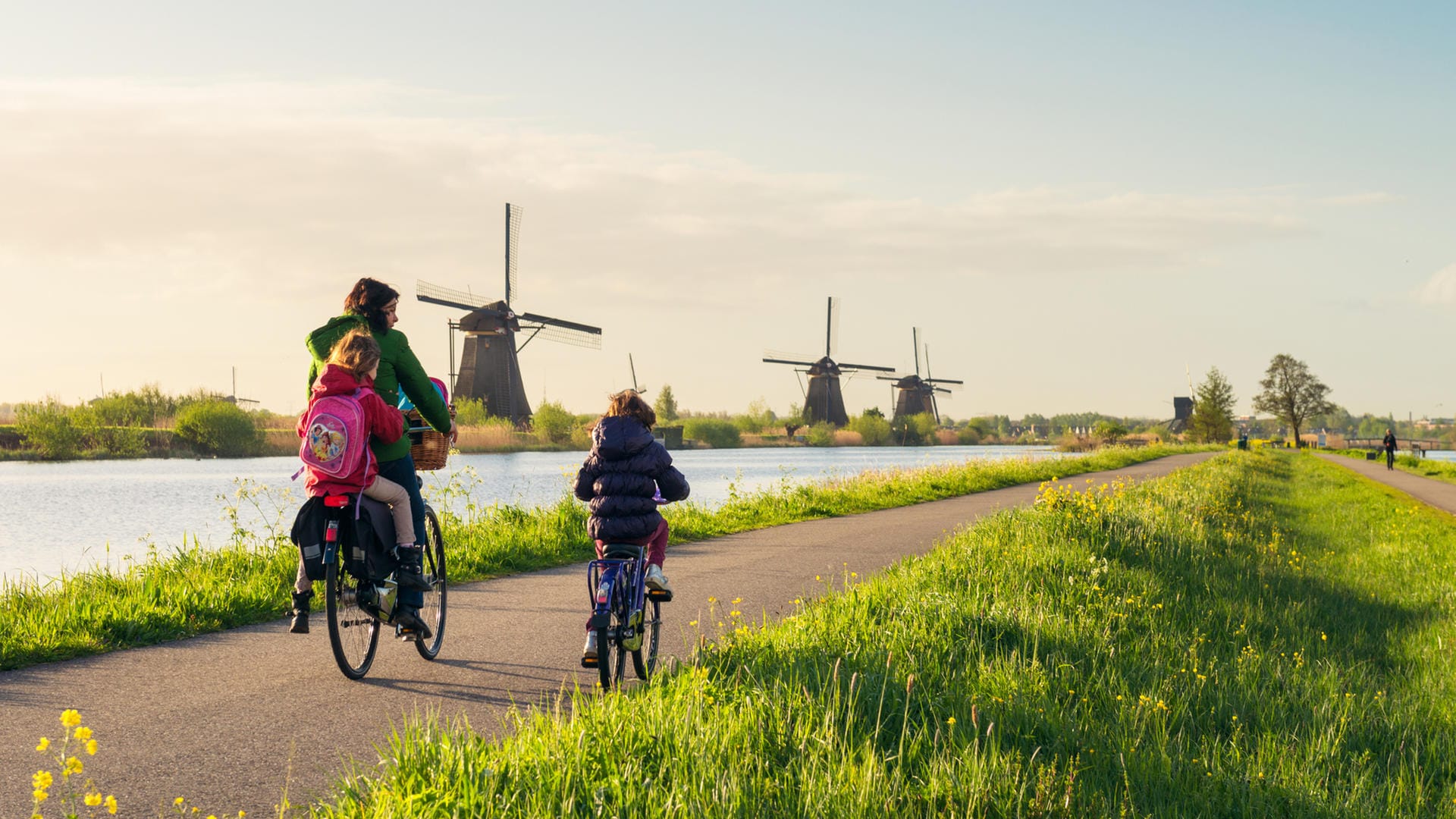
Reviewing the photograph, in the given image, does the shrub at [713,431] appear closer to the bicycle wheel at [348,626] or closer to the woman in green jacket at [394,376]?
the woman in green jacket at [394,376]

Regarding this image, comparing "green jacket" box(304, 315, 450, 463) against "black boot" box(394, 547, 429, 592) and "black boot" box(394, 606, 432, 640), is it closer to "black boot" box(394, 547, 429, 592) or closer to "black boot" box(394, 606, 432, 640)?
"black boot" box(394, 547, 429, 592)

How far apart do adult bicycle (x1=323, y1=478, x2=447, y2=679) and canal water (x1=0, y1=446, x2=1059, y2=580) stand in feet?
14.8

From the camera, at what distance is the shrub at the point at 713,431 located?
89.8 m

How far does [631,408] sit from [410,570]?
1.67 metres

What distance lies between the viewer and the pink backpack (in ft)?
17.1

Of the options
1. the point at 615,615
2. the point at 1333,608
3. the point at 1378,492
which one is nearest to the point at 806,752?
the point at 615,615

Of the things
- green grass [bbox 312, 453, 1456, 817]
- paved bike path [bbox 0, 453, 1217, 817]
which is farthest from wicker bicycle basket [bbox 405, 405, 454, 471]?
green grass [bbox 312, 453, 1456, 817]

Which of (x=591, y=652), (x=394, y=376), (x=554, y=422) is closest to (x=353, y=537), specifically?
(x=394, y=376)

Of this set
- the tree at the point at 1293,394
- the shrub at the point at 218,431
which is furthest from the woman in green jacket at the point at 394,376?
the tree at the point at 1293,394

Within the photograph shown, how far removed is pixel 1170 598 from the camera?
28.2 ft

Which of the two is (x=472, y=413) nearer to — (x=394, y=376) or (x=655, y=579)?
(x=394, y=376)

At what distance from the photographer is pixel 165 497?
24859mm

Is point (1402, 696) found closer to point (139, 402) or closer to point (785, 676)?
point (785, 676)

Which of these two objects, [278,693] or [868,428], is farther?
[868,428]
